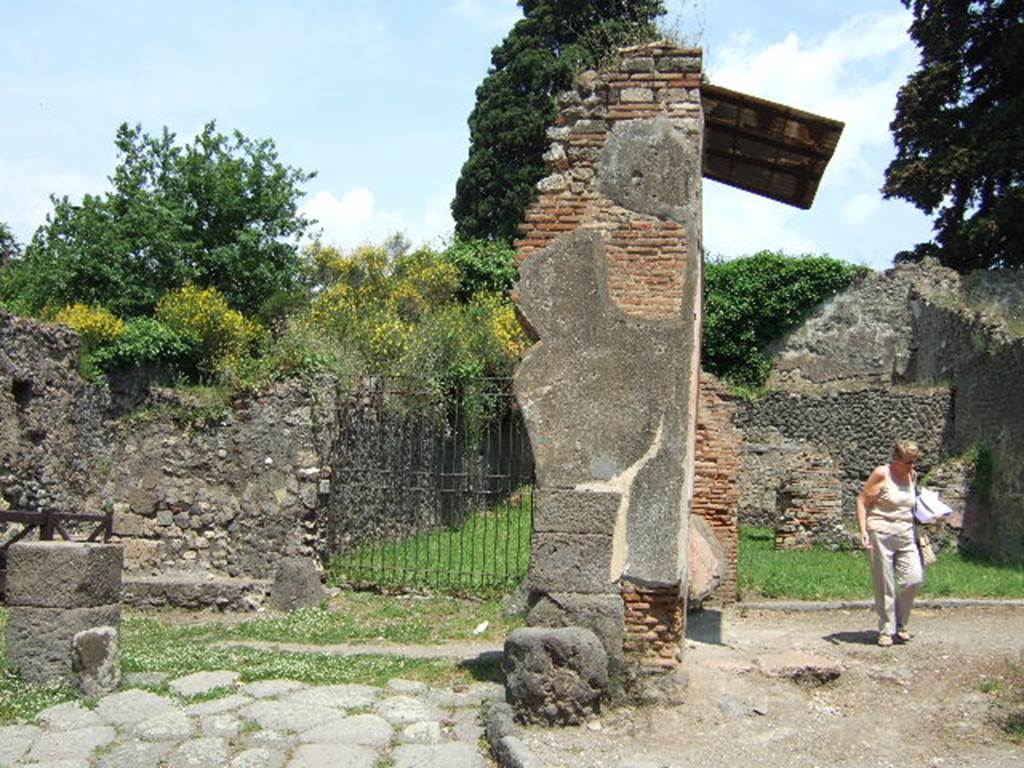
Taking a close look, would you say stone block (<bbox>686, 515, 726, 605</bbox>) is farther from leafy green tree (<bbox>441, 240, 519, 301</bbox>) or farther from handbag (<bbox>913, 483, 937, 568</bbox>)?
leafy green tree (<bbox>441, 240, 519, 301</bbox>)

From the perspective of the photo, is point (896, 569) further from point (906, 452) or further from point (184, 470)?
point (184, 470)

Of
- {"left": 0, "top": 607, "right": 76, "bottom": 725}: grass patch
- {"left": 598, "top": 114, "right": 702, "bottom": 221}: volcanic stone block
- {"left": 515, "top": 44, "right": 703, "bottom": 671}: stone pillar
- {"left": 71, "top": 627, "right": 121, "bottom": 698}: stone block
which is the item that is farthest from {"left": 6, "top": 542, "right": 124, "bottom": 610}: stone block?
{"left": 598, "top": 114, "right": 702, "bottom": 221}: volcanic stone block

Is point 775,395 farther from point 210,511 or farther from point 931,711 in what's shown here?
point 931,711

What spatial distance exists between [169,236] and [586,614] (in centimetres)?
2219

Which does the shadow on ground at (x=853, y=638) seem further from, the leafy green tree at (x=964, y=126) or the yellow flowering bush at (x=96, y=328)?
the leafy green tree at (x=964, y=126)

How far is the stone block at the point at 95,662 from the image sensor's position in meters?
6.41

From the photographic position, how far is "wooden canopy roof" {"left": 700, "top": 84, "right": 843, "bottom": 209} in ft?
23.8

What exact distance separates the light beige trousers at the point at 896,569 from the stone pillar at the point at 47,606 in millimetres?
5443

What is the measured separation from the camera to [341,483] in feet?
41.6

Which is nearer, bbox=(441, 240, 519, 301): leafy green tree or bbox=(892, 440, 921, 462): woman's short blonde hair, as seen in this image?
bbox=(892, 440, 921, 462): woman's short blonde hair

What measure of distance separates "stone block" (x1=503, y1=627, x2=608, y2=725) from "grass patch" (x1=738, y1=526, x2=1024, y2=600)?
5845 millimetres

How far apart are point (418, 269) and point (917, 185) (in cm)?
1244

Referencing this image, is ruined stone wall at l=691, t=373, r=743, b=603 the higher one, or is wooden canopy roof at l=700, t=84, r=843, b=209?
wooden canopy roof at l=700, t=84, r=843, b=209

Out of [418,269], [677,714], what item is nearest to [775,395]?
[418,269]
